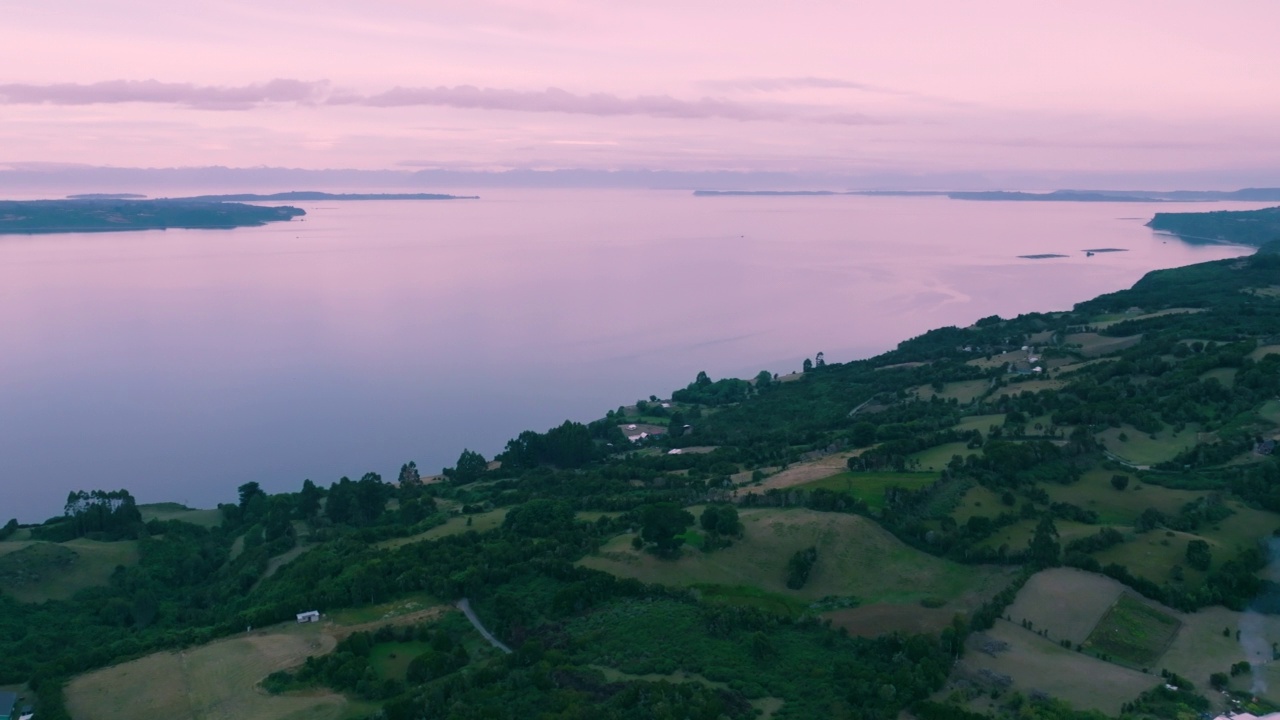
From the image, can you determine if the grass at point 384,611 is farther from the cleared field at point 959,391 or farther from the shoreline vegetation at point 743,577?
the cleared field at point 959,391

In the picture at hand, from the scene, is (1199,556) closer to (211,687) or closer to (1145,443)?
(1145,443)

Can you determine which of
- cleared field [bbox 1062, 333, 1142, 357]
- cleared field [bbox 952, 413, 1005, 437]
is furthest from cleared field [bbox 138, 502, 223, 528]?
cleared field [bbox 1062, 333, 1142, 357]

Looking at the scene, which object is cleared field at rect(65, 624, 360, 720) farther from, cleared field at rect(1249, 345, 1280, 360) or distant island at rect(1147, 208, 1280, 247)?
distant island at rect(1147, 208, 1280, 247)

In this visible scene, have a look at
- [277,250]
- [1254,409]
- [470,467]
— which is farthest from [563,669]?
[277,250]

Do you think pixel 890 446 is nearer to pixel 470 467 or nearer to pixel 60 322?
pixel 470 467

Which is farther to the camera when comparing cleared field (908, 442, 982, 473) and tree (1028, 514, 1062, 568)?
cleared field (908, 442, 982, 473)

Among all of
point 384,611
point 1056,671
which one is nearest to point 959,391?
point 1056,671
